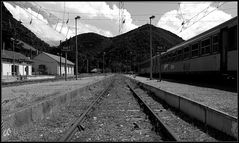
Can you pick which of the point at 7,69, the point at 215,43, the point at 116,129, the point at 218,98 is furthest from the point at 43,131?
the point at 7,69

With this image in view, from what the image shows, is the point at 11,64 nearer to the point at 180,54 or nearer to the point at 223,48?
the point at 180,54

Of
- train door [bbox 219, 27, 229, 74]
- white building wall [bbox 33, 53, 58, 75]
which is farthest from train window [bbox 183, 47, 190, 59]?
white building wall [bbox 33, 53, 58, 75]

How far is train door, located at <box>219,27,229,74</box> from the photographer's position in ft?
49.7

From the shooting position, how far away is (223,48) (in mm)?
15352

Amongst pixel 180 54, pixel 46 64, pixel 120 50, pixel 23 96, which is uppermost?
pixel 120 50

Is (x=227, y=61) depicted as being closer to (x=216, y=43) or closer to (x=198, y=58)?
(x=216, y=43)

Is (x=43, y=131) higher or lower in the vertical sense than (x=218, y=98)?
lower

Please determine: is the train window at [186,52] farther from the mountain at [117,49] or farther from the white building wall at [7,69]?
the mountain at [117,49]

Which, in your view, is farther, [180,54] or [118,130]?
[180,54]

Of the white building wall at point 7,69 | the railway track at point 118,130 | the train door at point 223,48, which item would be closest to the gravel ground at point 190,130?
the railway track at point 118,130

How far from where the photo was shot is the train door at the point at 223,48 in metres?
15.1

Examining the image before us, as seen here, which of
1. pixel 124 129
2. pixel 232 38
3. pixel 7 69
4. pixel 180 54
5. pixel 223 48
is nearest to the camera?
pixel 124 129

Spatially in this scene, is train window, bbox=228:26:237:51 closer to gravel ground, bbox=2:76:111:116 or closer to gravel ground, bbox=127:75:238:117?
gravel ground, bbox=127:75:238:117

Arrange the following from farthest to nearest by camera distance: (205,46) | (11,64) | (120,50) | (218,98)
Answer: (120,50) → (11,64) → (205,46) → (218,98)
